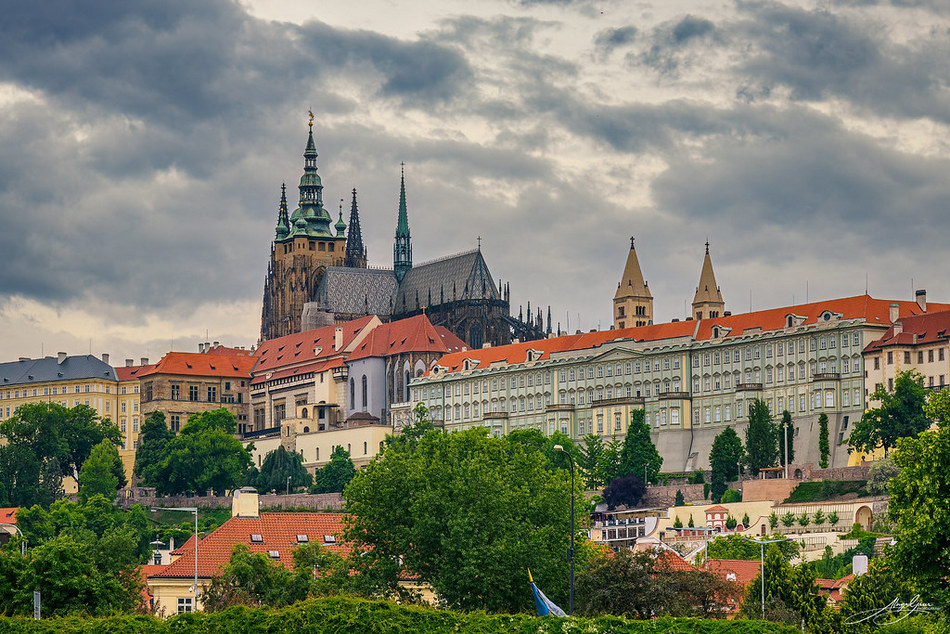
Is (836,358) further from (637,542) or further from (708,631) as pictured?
(708,631)

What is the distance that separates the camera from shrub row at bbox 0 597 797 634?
168ft

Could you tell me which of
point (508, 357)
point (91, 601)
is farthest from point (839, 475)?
point (91, 601)

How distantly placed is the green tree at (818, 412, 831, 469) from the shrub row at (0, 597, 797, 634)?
105m

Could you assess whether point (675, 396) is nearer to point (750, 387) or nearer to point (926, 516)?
point (750, 387)

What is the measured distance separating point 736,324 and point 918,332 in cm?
2190

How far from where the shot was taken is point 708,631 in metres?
51.8

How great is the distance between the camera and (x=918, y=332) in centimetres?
15750

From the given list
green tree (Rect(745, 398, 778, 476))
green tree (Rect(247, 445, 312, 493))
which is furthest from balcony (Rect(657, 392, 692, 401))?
green tree (Rect(247, 445, 312, 493))

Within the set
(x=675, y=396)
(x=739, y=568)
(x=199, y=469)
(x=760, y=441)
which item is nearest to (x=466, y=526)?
(x=739, y=568)

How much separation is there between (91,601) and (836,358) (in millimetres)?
104888

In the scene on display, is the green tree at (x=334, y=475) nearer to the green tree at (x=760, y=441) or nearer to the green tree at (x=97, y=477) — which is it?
the green tree at (x=97, y=477)

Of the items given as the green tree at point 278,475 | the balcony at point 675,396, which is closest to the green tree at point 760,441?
the balcony at point 675,396

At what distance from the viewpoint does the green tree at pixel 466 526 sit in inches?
2872

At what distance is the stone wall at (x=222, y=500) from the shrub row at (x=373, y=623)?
121 meters
